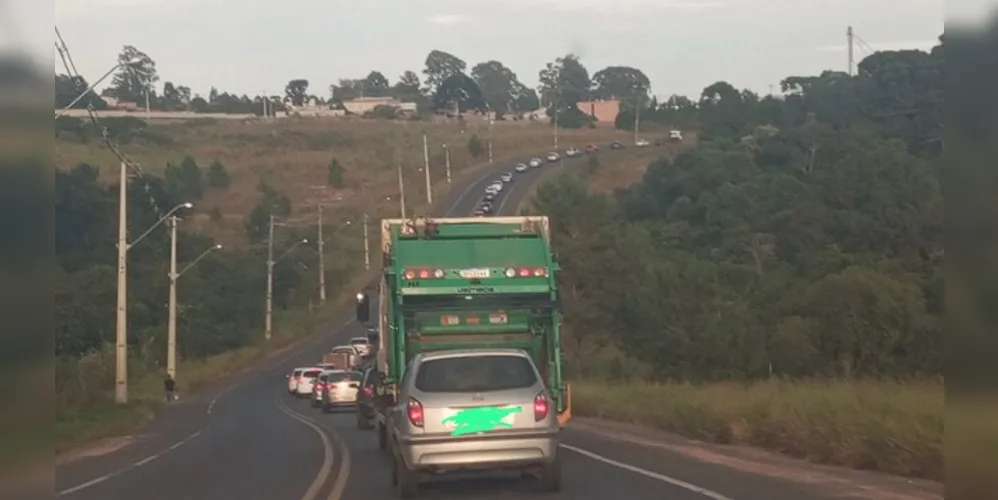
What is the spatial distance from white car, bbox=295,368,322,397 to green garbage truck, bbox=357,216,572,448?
115 feet

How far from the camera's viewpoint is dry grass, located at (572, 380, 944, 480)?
15773mm

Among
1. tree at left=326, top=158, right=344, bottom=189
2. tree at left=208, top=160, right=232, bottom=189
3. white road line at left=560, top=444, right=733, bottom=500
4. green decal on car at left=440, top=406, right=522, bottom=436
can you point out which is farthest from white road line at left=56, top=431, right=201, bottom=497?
tree at left=326, top=158, right=344, bottom=189

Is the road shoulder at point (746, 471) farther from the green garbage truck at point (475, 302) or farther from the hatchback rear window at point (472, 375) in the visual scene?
the hatchback rear window at point (472, 375)

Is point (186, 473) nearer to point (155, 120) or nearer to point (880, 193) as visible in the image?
point (880, 193)

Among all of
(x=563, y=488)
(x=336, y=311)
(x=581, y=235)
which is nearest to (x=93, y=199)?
(x=581, y=235)

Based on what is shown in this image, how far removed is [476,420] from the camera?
582 inches

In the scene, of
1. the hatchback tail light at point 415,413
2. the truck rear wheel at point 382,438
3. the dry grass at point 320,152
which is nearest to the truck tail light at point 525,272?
the truck rear wheel at point 382,438

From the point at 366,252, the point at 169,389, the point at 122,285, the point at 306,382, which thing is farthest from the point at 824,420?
the point at 366,252

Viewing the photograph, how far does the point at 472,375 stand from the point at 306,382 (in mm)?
42264

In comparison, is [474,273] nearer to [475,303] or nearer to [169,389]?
[475,303]

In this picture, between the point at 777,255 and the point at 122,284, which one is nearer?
the point at 122,284

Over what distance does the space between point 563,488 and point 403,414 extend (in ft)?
7.49

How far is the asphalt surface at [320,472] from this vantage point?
15.6 metres

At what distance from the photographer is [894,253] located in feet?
194
